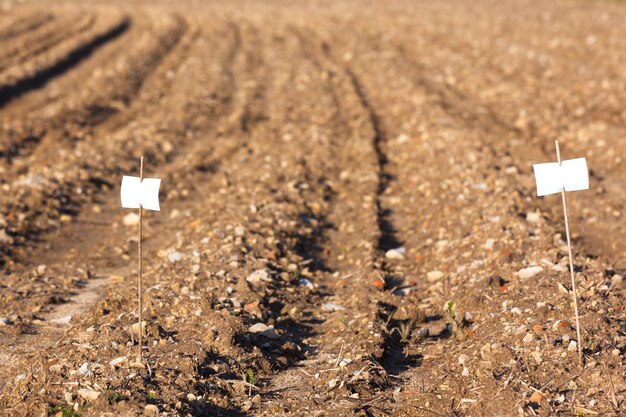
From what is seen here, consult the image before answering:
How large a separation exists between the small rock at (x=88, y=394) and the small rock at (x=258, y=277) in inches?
97.9

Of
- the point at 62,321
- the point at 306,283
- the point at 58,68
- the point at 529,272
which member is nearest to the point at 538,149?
the point at 529,272

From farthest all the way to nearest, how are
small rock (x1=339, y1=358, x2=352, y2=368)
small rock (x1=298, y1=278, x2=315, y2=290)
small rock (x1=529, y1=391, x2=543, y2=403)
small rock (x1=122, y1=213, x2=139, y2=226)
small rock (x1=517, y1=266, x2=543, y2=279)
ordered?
small rock (x1=122, y1=213, x2=139, y2=226) → small rock (x1=298, y1=278, x2=315, y2=290) → small rock (x1=517, y1=266, x2=543, y2=279) → small rock (x1=339, y1=358, x2=352, y2=368) → small rock (x1=529, y1=391, x2=543, y2=403)

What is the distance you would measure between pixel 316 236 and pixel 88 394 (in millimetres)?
4524

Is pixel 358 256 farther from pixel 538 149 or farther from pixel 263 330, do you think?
pixel 538 149

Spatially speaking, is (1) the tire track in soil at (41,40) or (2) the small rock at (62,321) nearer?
(2) the small rock at (62,321)

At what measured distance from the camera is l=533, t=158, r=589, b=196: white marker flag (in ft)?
20.3

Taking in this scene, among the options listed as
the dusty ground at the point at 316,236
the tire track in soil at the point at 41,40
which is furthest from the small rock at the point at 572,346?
the tire track in soil at the point at 41,40

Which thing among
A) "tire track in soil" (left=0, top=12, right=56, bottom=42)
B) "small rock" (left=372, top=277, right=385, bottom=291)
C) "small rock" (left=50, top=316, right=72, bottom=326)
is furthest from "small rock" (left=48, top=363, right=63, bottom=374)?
"tire track in soil" (left=0, top=12, right=56, bottom=42)

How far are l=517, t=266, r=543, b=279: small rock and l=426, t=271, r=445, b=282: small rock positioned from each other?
941mm

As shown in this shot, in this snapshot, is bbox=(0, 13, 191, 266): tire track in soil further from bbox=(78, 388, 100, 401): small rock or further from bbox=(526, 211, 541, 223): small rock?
bbox=(526, 211, 541, 223): small rock

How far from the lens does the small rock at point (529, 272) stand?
793 centimetres

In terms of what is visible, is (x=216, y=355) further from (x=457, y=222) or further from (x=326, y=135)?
(x=326, y=135)

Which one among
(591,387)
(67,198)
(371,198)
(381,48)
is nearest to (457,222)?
(371,198)

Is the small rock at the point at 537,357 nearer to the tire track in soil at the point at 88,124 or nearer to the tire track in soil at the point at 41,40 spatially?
the tire track in soil at the point at 88,124
